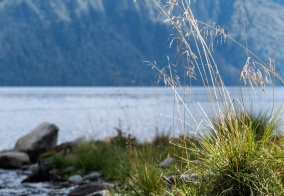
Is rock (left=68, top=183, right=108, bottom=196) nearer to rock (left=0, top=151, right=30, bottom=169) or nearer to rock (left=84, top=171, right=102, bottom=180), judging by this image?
rock (left=84, top=171, right=102, bottom=180)

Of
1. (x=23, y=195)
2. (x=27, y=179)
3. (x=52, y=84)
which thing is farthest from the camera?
(x=52, y=84)

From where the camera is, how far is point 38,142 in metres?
17.0

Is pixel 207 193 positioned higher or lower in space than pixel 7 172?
higher

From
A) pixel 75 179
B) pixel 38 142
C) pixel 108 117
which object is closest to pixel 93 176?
pixel 75 179

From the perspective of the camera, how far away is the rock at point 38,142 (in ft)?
55.3

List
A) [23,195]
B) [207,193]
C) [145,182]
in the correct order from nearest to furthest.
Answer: [207,193] < [145,182] < [23,195]

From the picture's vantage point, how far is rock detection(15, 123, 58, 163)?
664 inches

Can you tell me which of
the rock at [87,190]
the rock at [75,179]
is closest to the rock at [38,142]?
the rock at [75,179]

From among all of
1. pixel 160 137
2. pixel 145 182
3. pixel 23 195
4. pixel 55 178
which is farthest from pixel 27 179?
pixel 145 182

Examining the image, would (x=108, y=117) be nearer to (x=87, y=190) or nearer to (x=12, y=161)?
(x=12, y=161)

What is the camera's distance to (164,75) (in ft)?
16.2

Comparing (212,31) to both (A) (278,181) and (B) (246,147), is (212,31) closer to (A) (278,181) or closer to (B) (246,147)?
(B) (246,147)

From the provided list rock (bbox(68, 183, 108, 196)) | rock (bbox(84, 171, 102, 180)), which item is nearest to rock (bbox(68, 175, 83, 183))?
rock (bbox(84, 171, 102, 180))

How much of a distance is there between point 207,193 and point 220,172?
0.25 meters
